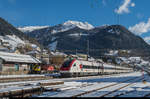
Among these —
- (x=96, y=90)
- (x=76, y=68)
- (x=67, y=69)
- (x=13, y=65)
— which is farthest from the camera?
(x=13, y=65)

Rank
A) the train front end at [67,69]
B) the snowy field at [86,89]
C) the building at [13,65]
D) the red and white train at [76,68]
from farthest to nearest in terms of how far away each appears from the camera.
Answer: the building at [13,65]
the red and white train at [76,68]
the train front end at [67,69]
the snowy field at [86,89]

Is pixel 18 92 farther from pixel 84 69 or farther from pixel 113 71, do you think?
pixel 113 71

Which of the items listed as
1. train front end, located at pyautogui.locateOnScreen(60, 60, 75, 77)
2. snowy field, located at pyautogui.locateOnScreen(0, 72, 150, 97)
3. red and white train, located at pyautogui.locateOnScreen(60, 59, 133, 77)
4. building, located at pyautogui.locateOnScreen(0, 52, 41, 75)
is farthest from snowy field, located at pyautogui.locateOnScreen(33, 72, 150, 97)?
building, located at pyautogui.locateOnScreen(0, 52, 41, 75)

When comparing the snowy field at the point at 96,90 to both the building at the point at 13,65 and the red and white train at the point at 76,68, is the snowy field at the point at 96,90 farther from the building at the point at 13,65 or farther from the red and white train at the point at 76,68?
the building at the point at 13,65

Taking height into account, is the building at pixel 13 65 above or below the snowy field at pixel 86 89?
above

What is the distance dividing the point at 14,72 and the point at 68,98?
32670 mm

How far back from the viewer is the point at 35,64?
5253 centimetres

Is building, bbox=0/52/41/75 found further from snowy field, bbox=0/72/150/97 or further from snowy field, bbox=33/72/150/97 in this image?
snowy field, bbox=33/72/150/97

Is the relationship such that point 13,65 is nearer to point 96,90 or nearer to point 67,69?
point 67,69

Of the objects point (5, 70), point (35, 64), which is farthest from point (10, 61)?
point (35, 64)

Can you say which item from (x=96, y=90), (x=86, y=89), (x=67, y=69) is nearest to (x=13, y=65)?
(x=67, y=69)

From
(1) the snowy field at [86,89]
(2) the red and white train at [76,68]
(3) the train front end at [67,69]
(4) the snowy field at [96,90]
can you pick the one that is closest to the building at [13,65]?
(3) the train front end at [67,69]

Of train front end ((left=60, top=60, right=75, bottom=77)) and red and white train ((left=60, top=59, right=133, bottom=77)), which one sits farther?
red and white train ((left=60, top=59, right=133, bottom=77))

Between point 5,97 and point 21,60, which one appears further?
point 21,60
